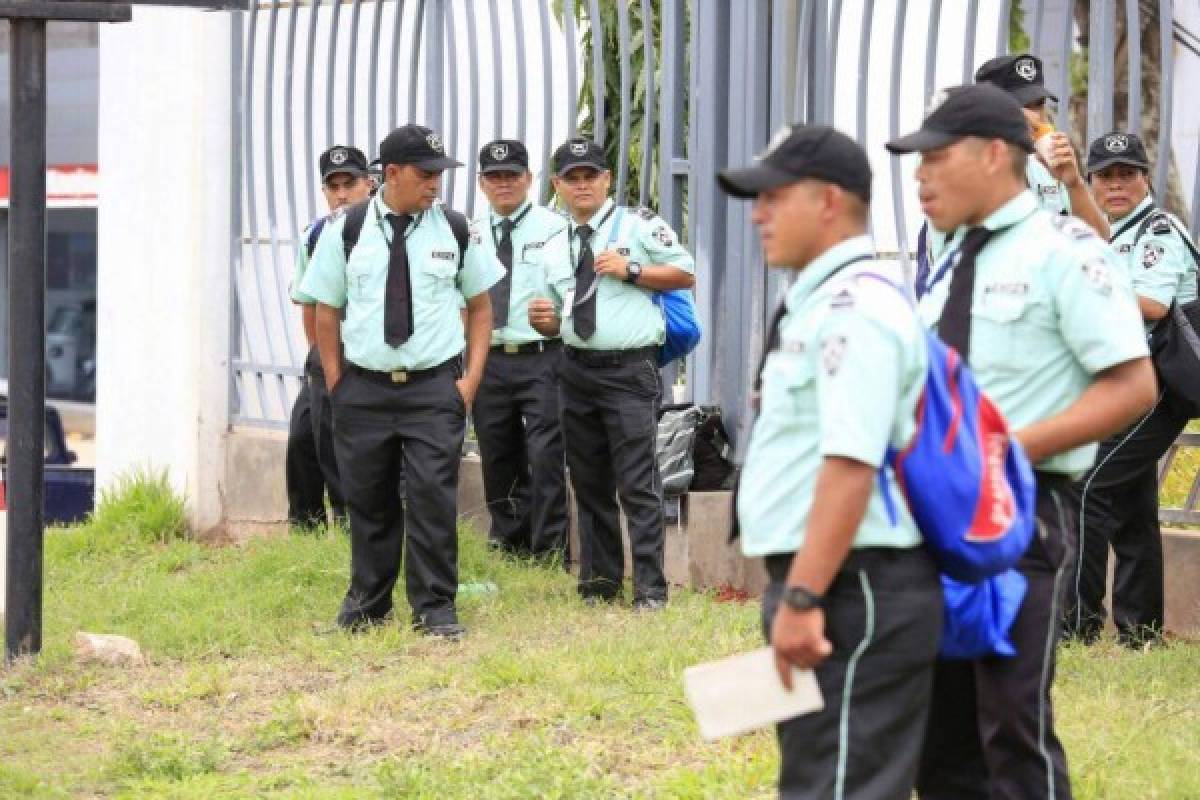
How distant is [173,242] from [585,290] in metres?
4.04

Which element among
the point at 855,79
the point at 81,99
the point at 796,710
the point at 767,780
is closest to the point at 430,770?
the point at 767,780

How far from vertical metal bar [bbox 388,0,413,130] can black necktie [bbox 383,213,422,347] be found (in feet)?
9.04

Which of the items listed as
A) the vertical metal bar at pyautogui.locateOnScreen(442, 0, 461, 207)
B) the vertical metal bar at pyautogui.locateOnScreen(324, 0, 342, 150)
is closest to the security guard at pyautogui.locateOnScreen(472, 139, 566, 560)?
the vertical metal bar at pyautogui.locateOnScreen(442, 0, 461, 207)

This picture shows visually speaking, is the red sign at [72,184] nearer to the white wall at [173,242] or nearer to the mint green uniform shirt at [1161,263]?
the white wall at [173,242]

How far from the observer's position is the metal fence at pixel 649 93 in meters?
8.87

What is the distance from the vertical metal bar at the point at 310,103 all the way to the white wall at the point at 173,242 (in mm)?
650

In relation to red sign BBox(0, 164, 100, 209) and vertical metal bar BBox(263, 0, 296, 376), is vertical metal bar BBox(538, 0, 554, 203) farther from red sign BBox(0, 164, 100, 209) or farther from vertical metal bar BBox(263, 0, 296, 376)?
red sign BBox(0, 164, 100, 209)

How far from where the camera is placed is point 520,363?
9922mm

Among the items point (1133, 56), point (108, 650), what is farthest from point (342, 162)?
point (1133, 56)

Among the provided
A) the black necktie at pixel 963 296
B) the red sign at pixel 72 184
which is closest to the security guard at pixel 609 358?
the black necktie at pixel 963 296

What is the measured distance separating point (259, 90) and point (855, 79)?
428cm

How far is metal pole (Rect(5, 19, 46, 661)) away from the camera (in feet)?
26.0

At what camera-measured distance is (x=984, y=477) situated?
13.4ft

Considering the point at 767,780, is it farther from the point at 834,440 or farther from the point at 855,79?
the point at 855,79
